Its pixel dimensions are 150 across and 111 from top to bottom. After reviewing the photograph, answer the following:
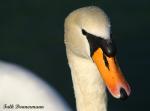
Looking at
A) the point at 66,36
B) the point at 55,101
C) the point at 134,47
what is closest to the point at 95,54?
the point at 66,36

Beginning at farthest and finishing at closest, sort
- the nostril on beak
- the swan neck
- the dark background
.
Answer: the dark background → the swan neck → the nostril on beak

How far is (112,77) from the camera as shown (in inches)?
113

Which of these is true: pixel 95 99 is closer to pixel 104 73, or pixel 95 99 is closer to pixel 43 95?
pixel 104 73

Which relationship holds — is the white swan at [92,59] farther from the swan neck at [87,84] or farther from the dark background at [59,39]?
the dark background at [59,39]

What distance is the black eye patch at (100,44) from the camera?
2.86m

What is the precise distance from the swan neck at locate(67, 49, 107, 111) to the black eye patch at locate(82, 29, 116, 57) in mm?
155

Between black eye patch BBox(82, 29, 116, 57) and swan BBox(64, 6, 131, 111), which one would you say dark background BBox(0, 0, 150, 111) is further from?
black eye patch BBox(82, 29, 116, 57)

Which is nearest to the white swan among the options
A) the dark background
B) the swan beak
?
the swan beak

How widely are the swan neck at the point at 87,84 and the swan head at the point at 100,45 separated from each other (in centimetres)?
9

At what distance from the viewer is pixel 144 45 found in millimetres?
5402

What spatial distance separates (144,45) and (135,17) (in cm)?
41

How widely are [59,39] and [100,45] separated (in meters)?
2.52

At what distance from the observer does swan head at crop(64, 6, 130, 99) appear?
2.86 m

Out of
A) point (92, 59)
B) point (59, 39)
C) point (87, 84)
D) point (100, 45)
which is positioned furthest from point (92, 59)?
point (59, 39)
